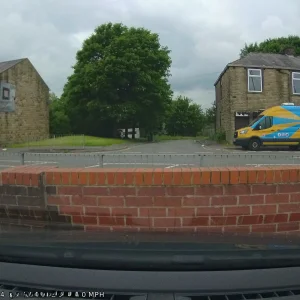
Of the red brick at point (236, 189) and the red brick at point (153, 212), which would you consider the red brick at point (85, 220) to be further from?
the red brick at point (236, 189)

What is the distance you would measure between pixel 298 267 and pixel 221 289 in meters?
0.56

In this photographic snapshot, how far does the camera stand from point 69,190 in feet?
11.1

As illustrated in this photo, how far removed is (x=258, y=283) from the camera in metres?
1.96

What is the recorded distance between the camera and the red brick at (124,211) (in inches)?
129

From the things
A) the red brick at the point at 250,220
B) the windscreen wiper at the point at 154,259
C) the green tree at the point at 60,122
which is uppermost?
the green tree at the point at 60,122

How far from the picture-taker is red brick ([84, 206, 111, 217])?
10.9 ft

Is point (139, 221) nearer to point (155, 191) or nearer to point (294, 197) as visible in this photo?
point (155, 191)

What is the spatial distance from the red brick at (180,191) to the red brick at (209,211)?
173 mm

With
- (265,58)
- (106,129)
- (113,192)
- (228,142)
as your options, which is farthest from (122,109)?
(113,192)

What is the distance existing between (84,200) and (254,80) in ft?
90.5

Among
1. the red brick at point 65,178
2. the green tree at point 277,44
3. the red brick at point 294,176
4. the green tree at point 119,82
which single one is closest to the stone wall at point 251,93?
the green tree at point 119,82

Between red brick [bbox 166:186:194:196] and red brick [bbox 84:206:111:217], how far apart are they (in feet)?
1.97

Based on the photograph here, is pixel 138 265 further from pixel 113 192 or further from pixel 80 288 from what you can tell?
pixel 113 192

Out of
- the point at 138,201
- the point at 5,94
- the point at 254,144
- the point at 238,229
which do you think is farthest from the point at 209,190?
the point at 5,94
